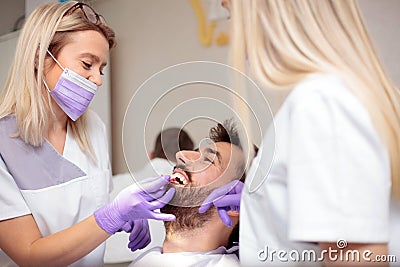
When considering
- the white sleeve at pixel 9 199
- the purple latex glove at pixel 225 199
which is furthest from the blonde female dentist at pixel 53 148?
the purple latex glove at pixel 225 199

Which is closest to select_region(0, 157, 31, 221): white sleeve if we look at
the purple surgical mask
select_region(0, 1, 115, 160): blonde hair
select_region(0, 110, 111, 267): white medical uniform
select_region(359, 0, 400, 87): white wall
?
select_region(0, 110, 111, 267): white medical uniform

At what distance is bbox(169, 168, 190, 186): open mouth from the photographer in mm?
1191

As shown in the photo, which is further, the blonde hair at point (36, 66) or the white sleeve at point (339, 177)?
the blonde hair at point (36, 66)

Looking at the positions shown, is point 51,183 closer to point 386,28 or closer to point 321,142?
point 321,142

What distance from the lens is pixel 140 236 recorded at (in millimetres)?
1285

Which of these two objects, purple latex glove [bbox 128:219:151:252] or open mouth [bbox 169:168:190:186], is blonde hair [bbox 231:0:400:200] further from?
purple latex glove [bbox 128:219:151:252]

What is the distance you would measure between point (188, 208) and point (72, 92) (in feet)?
1.32

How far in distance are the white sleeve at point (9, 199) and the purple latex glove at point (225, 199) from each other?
1.40 ft

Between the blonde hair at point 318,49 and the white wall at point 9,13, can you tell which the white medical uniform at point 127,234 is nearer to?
the blonde hair at point 318,49

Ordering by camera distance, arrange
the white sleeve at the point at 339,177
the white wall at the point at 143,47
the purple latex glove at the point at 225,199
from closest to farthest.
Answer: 1. the white sleeve at the point at 339,177
2. the purple latex glove at the point at 225,199
3. the white wall at the point at 143,47

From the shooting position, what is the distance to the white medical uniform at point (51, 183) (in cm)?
125

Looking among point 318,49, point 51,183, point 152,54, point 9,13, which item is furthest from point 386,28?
point 9,13

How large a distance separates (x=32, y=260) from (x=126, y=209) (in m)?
0.26

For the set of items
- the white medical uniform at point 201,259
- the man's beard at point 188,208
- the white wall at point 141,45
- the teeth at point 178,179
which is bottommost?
the white medical uniform at point 201,259
